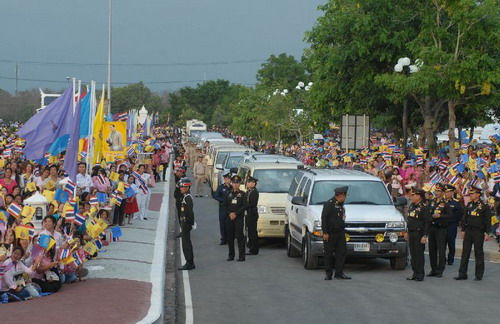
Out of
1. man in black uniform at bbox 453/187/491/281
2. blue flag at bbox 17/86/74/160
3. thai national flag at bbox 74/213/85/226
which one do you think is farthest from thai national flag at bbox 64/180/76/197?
man in black uniform at bbox 453/187/491/281

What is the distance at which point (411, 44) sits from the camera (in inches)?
1330

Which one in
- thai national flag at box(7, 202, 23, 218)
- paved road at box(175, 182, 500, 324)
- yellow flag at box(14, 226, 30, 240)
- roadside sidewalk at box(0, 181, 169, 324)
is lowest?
paved road at box(175, 182, 500, 324)

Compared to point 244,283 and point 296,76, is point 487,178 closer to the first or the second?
point 244,283

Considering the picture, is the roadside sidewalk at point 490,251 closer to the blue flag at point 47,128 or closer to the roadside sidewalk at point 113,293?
the roadside sidewalk at point 113,293

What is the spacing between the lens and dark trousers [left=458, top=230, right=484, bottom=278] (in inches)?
654

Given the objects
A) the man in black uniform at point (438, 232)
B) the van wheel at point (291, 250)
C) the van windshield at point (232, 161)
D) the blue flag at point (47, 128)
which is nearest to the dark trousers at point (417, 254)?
the man in black uniform at point (438, 232)

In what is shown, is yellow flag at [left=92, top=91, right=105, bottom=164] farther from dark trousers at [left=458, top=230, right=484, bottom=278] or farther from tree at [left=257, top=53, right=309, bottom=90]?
tree at [left=257, top=53, right=309, bottom=90]

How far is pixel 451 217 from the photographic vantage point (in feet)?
57.4

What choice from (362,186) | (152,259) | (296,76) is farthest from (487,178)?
(296,76)

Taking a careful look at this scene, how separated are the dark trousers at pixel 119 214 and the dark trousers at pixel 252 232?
466cm

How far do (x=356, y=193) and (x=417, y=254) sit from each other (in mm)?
2315

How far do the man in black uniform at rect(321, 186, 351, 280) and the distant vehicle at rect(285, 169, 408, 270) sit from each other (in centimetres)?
60

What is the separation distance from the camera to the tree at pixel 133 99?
541 ft

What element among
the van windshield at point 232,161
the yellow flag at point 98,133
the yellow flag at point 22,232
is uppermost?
the yellow flag at point 98,133
